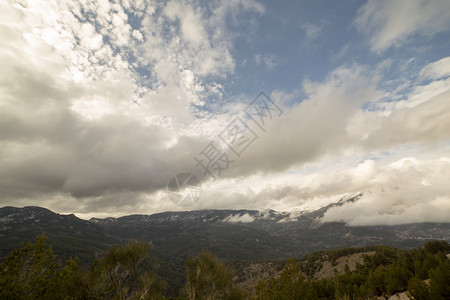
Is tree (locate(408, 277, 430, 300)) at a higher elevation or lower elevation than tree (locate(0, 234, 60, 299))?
lower

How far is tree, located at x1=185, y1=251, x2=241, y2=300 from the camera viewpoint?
122ft

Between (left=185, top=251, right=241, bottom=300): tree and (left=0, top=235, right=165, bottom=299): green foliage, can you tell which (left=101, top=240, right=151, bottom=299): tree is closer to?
(left=0, top=235, right=165, bottom=299): green foliage

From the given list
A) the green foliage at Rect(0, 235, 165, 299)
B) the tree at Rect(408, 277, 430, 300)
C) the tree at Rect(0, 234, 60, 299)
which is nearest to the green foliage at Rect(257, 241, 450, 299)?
the tree at Rect(408, 277, 430, 300)

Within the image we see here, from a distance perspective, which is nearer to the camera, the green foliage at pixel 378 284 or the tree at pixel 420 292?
the green foliage at pixel 378 284

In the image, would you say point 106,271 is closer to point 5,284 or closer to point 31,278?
point 31,278

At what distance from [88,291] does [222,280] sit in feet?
74.7

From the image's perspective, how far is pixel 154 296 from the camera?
46562 millimetres

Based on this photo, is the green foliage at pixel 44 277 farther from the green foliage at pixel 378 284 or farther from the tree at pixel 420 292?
the tree at pixel 420 292

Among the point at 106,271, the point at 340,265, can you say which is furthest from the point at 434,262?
the point at 340,265

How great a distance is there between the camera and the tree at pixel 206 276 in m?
37.2

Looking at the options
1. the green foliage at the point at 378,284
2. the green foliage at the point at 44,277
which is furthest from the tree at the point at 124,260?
the green foliage at the point at 378,284

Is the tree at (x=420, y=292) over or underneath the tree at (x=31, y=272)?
underneath

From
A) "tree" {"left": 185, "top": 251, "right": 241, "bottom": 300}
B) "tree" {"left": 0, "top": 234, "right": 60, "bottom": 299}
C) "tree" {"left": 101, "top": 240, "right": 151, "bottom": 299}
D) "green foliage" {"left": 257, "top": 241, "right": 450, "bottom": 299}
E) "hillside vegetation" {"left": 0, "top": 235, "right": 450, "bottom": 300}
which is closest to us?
"tree" {"left": 0, "top": 234, "right": 60, "bottom": 299}

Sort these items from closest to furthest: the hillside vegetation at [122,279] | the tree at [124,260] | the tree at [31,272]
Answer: the tree at [31,272] → the hillside vegetation at [122,279] → the tree at [124,260]
